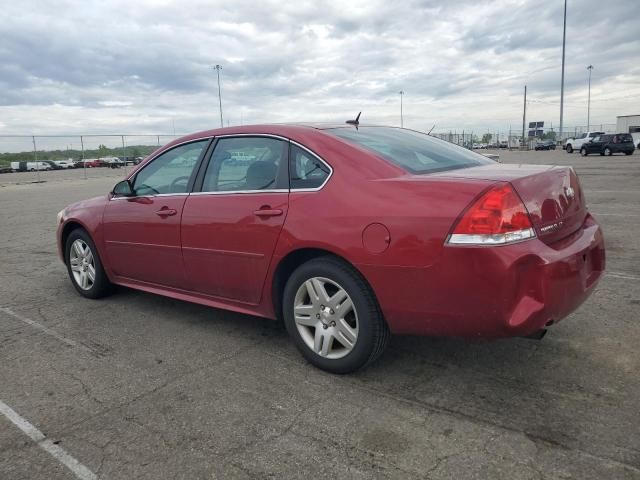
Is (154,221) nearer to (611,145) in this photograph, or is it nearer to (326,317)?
(326,317)

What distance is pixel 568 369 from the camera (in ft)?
10.5

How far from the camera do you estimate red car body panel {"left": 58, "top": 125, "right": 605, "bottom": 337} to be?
2633 millimetres

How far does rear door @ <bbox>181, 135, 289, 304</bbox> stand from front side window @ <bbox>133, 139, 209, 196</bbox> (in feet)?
0.66

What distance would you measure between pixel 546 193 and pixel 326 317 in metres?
1.42

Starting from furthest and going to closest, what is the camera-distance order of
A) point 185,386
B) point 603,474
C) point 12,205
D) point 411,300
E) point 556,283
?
point 12,205
point 185,386
point 411,300
point 556,283
point 603,474

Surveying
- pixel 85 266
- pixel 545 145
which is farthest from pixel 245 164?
pixel 545 145

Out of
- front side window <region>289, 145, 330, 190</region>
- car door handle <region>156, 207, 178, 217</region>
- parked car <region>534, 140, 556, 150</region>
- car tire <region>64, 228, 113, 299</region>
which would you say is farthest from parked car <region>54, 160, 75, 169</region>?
parked car <region>534, 140, 556, 150</region>

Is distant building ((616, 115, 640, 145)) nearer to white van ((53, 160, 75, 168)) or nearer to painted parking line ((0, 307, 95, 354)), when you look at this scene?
white van ((53, 160, 75, 168))

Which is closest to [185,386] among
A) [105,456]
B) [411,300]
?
[105,456]

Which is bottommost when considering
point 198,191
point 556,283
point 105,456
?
point 105,456

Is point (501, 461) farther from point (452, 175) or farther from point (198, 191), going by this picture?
point (198, 191)

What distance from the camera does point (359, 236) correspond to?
2959 millimetres

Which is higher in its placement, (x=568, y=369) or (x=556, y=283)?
(x=556, y=283)

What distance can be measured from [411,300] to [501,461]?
0.88 m
